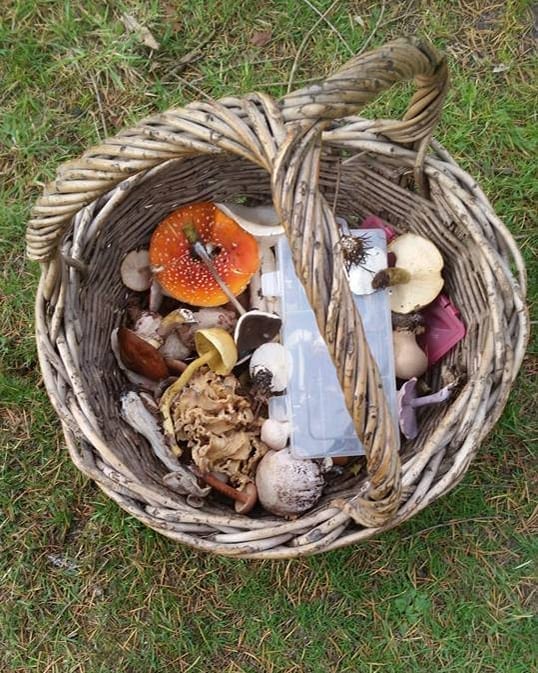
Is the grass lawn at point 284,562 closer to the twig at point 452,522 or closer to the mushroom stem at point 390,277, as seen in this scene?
the twig at point 452,522

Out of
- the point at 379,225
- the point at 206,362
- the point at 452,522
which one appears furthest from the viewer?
the point at 452,522

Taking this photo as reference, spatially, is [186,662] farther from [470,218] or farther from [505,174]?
[505,174]

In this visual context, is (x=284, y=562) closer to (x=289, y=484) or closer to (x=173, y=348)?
(x=289, y=484)

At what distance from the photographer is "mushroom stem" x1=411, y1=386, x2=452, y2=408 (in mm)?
1876

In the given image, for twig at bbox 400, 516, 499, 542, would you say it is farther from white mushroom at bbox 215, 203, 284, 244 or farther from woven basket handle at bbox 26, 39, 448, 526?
white mushroom at bbox 215, 203, 284, 244

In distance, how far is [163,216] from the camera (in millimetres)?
2078

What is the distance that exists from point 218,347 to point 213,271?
0.23 m

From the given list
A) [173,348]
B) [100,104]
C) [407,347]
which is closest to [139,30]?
[100,104]

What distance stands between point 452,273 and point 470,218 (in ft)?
0.77

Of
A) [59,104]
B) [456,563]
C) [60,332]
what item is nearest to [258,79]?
[59,104]

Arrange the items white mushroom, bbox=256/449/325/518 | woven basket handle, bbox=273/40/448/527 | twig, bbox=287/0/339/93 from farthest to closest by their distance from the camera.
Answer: twig, bbox=287/0/339/93
white mushroom, bbox=256/449/325/518
woven basket handle, bbox=273/40/448/527

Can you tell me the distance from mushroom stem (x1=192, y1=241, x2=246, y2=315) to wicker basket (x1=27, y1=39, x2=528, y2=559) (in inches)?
5.8

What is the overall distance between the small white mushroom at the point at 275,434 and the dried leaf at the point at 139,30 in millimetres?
1368

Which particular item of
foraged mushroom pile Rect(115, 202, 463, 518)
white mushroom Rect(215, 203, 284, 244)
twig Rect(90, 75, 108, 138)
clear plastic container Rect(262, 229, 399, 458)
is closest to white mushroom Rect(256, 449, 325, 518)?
foraged mushroom pile Rect(115, 202, 463, 518)
